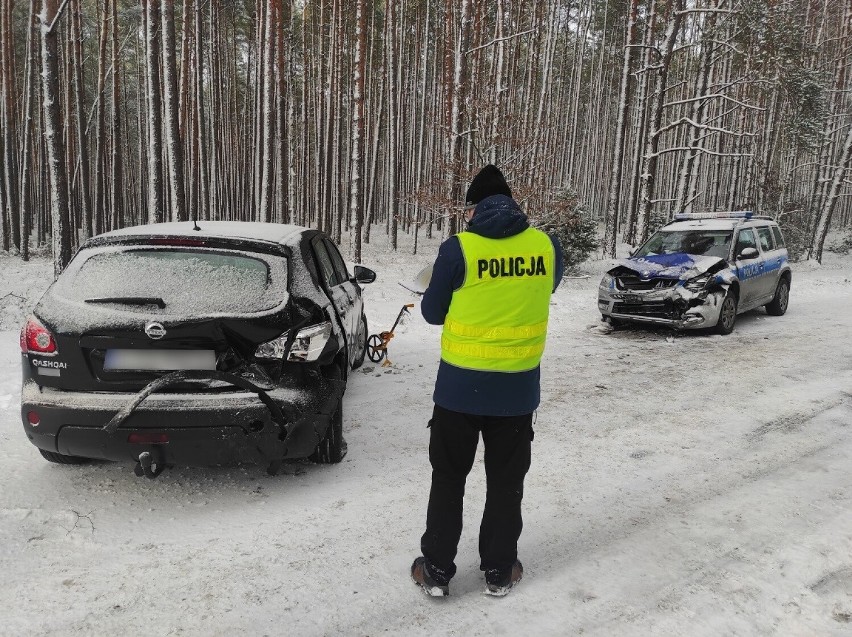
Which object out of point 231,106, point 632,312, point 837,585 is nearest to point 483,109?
point 632,312

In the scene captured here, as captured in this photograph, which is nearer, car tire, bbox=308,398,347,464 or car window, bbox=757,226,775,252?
car tire, bbox=308,398,347,464

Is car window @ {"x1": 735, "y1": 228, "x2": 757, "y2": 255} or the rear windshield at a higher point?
the rear windshield

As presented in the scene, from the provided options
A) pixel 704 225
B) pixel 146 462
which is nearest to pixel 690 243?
pixel 704 225

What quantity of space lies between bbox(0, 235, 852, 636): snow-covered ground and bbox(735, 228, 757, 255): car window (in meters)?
4.04

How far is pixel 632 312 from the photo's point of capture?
888 centimetres

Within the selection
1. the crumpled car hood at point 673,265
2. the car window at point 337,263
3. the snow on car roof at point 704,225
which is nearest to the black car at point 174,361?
the car window at point 337,263

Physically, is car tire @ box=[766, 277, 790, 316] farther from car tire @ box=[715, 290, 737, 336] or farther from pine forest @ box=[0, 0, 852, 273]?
pine forest @ box=[0, 0, 852, 273]

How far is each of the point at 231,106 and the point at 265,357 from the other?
103ft

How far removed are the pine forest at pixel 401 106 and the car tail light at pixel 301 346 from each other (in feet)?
28.0

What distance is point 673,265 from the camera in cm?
882

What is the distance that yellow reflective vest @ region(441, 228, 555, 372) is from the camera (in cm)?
254

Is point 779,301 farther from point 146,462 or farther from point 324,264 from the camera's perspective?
point 146,462

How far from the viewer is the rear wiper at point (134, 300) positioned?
3348 mm

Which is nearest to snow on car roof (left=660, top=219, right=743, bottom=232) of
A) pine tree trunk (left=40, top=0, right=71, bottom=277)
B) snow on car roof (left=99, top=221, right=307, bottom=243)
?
snow on car roof (left=99, top=221, right=307, bottom=243)
